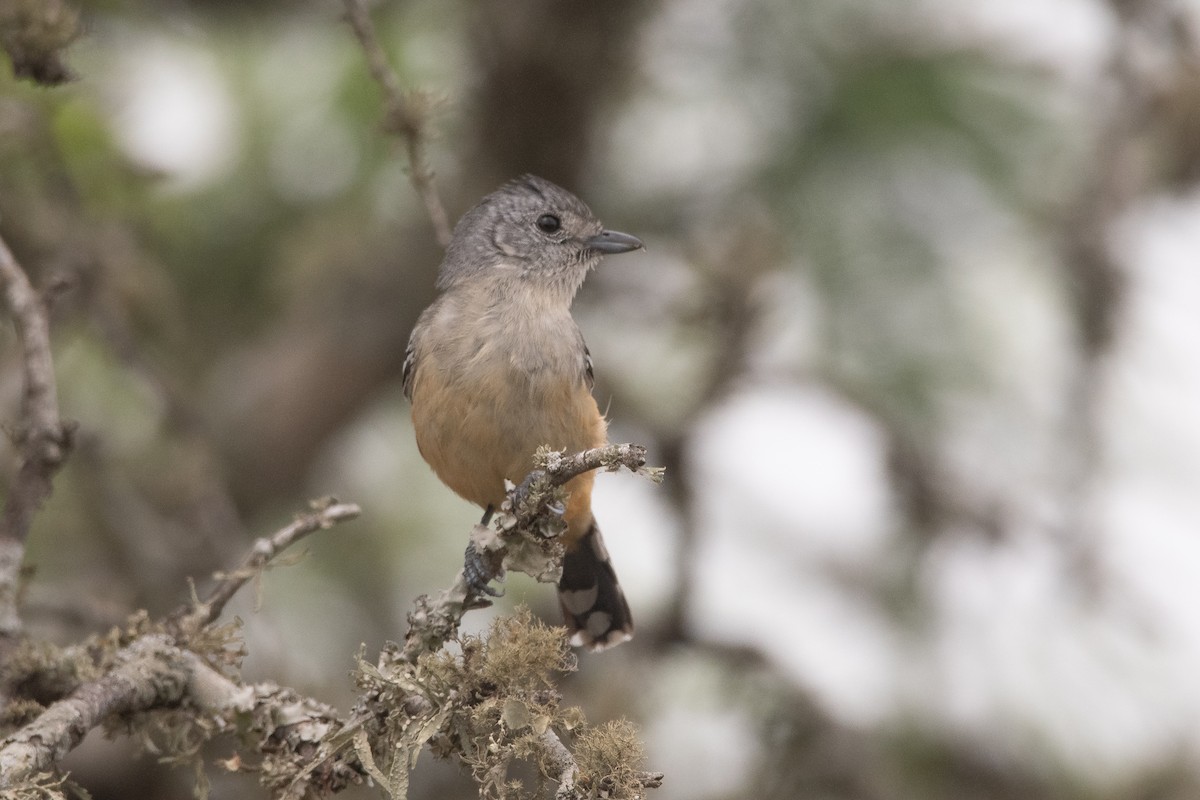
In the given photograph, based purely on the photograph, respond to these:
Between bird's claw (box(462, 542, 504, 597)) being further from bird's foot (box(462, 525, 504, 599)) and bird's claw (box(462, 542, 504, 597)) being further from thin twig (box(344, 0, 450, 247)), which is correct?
thin twig (box(344, 0, 450, 247))

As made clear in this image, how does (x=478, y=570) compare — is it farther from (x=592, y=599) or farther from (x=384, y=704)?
(x=592, y=599)

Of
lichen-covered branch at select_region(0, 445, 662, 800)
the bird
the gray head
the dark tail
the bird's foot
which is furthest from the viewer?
the dark tail

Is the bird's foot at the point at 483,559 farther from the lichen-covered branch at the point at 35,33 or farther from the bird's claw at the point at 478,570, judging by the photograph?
the lichen-covered branch at the point at 35,33

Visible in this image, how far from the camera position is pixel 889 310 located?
Answer: 4992mm

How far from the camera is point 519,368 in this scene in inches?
154

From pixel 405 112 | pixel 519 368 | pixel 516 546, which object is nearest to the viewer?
pixel 516 546

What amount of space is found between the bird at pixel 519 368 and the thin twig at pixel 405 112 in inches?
18.4

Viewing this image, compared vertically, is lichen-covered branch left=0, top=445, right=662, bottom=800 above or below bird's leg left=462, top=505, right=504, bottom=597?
below

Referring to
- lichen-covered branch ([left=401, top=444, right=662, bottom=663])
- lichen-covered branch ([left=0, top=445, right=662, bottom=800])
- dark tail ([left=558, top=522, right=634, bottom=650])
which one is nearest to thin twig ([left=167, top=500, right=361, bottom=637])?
lichen-covered branch ([left=0, top=445, right=662, bottom=800])

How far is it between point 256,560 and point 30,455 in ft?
1.71

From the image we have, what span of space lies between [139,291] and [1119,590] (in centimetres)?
357

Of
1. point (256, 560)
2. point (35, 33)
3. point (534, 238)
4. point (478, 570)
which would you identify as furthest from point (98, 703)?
point (534, 238)

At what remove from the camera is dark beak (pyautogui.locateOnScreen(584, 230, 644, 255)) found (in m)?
4.74

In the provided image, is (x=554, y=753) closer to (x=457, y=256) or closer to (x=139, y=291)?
(x=457, y=256)
